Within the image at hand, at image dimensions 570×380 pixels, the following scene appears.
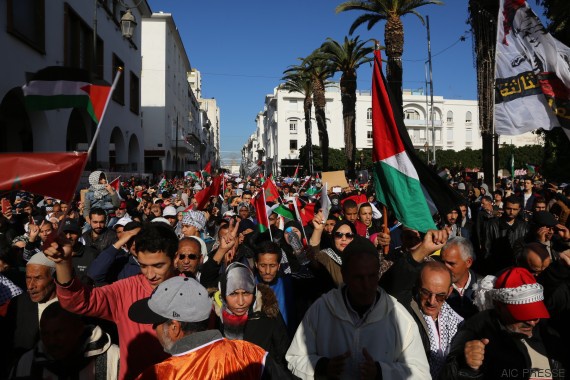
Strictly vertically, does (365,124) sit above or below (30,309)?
above

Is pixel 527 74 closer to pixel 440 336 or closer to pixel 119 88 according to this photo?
pixel 440 336

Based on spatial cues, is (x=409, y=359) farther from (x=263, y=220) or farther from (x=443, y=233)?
(x=263, y=220)

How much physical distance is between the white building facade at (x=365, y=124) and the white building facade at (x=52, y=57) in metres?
47.3

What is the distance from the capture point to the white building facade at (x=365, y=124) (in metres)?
78.6

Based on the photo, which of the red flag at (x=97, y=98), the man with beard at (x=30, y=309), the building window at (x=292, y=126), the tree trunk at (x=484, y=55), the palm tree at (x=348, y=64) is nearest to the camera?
the man with beard at (x=30, y=309)

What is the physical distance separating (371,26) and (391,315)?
20.4 meters

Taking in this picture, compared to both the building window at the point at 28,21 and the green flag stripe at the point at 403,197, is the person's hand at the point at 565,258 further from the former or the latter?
the building window at the point at 28,21

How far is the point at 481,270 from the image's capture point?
7.60m

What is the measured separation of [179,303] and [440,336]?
76.2 inches

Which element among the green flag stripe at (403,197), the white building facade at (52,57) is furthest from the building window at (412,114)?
the green flag stripe at (403,197)

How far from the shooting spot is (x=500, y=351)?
2.94 m

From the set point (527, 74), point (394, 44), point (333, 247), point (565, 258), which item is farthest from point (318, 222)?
point (394, 44)

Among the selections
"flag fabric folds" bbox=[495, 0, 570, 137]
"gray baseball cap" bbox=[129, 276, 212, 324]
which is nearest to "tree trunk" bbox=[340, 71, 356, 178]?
"flag fabric folds" bbox=[495, 0, 570, 137]

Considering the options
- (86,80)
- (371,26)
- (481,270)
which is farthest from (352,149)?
(86,80)
